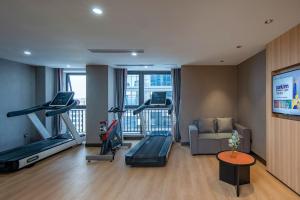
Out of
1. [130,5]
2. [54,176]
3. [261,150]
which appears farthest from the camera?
[261,150]

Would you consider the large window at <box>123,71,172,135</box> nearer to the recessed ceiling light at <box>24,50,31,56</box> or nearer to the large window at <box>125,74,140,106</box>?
the large window at <box>125,74,140,106</box>

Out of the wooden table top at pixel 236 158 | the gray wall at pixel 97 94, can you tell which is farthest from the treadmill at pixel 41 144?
the wooden table top at pixel 236 158

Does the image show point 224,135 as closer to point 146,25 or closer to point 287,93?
point 287,93

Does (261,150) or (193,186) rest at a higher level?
(261,150)

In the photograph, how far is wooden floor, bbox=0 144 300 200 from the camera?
2.85 meters

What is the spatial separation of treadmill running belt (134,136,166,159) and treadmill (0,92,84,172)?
220 centimetres

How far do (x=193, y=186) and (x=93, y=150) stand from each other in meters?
3.32

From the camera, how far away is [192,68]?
5883 mm

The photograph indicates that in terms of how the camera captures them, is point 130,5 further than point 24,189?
No

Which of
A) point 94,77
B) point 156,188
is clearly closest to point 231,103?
point 156,188

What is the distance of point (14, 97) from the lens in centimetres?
545

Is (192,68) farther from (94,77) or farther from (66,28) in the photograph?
(66,28)

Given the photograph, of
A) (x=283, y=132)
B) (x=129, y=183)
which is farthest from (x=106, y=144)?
(x=283, y=132)

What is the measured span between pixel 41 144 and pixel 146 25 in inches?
171
